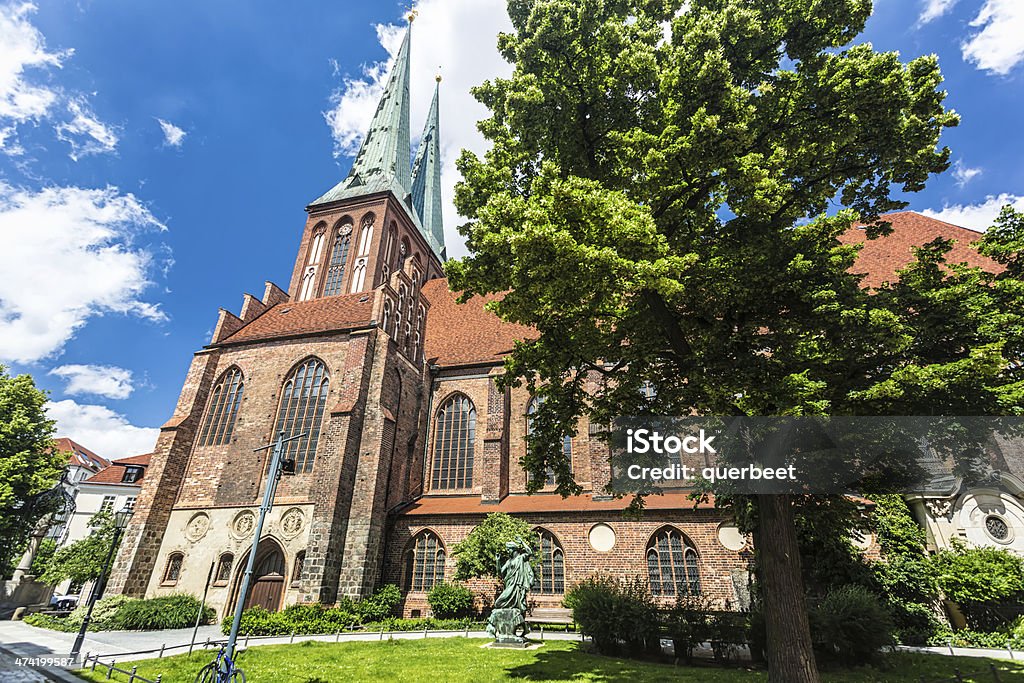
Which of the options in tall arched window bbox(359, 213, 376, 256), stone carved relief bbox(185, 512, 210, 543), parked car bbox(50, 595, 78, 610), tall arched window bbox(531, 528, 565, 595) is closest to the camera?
tall arched window bbox(531, 528, 565, 595)

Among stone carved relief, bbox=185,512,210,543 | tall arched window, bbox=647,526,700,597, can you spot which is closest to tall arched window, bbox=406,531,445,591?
tall arched window, bbox=647,526,700,597

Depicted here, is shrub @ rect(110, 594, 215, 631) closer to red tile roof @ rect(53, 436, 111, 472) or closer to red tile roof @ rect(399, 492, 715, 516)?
red tile roof @ rect(399, 492, 715, 516)

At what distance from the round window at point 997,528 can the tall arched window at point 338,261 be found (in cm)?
3311

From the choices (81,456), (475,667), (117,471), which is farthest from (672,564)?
(81,456)

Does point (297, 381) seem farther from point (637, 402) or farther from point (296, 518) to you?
point (637, 402)

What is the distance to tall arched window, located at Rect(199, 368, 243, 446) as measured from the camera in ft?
74.9

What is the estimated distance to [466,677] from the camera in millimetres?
9094

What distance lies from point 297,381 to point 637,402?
18477 millimetres

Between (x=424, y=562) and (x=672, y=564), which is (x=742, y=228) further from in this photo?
(x=424, y=562)

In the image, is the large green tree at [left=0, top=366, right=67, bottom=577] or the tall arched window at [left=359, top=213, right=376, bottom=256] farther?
the tall arched window at [left=359, top=213, right=376, bottom=256]

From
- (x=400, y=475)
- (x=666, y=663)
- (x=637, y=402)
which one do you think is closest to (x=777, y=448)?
(x=637, y=402)

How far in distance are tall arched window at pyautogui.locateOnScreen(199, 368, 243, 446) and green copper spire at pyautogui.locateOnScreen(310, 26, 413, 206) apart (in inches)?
649

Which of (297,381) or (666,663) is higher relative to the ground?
(297,381)

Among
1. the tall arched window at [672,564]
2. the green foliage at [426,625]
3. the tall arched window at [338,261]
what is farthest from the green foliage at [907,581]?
the tall arched window at [338,261]
